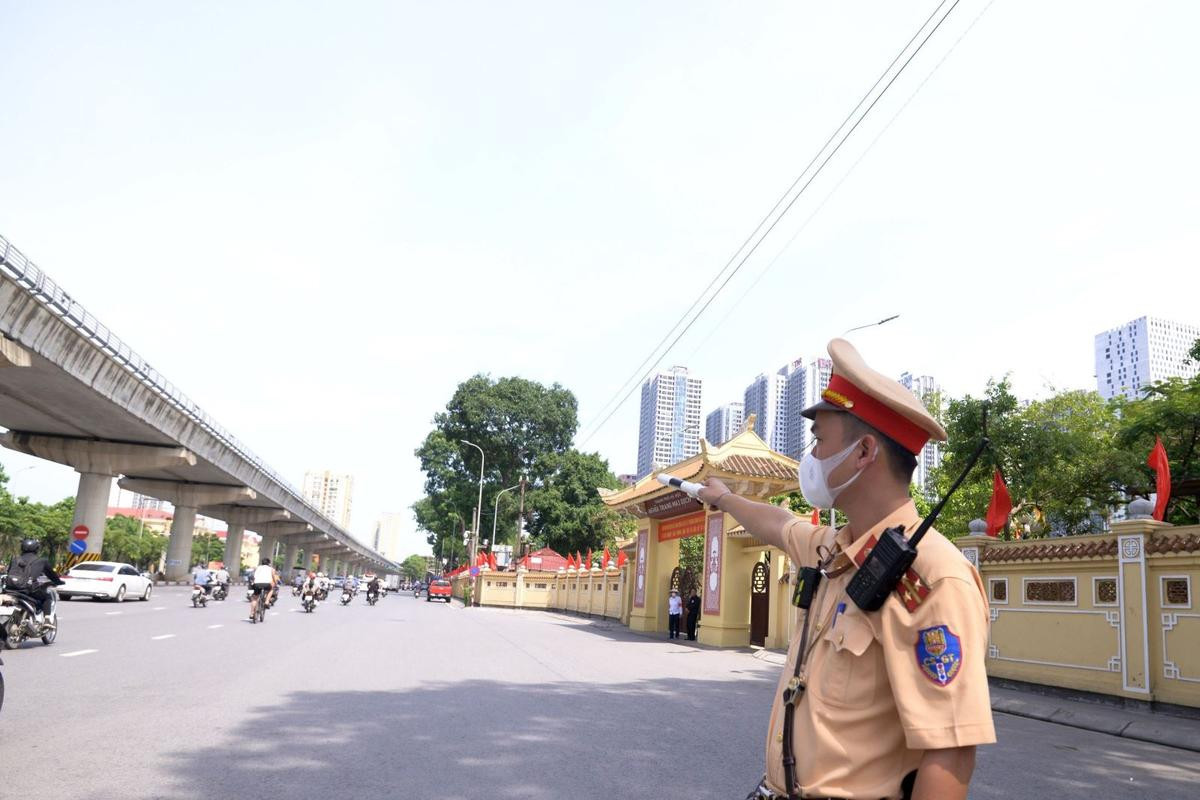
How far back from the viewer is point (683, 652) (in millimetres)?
17391

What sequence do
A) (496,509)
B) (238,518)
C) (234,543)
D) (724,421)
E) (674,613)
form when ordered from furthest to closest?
1. (724,421)
2. (238,518)
3. (234,543)
4. (496,509)
5. (674,613)

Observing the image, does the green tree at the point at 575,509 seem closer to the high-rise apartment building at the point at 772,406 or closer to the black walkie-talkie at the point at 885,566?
the high-rise apartment building at the point at 772,406

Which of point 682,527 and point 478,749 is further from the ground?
point 682,527

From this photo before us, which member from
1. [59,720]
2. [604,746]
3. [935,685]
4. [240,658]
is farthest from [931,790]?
[240,658]

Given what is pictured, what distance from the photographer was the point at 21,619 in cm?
1030

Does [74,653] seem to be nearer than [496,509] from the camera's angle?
Yes

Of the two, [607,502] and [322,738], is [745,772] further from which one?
[607,502]

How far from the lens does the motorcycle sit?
9945 millimetres

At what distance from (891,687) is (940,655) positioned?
0.39 ft

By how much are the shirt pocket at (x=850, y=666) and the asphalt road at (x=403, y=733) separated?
3.62 metres

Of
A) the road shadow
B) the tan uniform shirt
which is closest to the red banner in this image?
the road shadow

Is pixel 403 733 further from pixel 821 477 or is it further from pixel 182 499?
pixel 182 499

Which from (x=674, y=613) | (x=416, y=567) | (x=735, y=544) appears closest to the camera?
(x=735, y=544)

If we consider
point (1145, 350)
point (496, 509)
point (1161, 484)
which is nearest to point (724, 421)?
point (496, 509)
